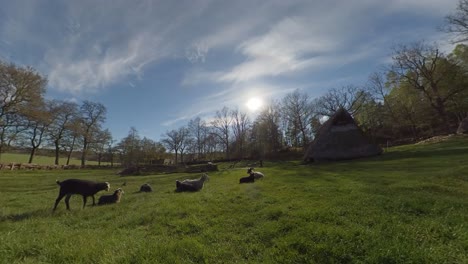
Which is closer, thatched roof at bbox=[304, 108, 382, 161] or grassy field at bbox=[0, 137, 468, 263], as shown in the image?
grassy field at bbox=[0, 137, 468, 263]

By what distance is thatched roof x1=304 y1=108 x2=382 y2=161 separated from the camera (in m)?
27.6

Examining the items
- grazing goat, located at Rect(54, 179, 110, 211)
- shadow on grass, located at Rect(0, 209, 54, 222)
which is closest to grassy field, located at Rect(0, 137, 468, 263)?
shadow on grass, located at Rect(0, 209, 54, 222)

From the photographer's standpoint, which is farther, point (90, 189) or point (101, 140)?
point (101, 140)

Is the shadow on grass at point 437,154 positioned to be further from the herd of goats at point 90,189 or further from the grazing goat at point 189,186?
the herd of goats at point 90,189

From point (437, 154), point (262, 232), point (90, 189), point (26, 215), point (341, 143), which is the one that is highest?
point (341, 143)

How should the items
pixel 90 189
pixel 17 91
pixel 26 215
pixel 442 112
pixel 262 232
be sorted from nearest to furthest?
pixel 262 232
pixel 26 215
pixel 90 189
pixel 17 91
pixel 442 112

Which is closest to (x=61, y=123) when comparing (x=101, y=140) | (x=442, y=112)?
(x=101, y=140)

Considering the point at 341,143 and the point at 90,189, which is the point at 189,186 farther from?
the point at 341,143

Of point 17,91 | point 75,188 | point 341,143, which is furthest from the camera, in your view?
point 17,91

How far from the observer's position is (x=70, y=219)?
28.6ft

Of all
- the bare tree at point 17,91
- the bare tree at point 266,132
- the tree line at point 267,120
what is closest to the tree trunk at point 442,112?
the tree line at point 267,120

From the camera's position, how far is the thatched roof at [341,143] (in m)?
27.6

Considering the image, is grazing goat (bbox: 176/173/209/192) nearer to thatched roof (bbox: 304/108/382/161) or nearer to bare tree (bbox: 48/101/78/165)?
thatched roof (bbox: 304/108/382/161)

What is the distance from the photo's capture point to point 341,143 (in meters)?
28.6
